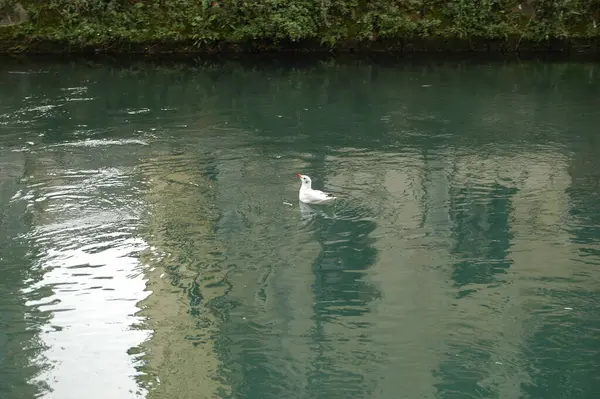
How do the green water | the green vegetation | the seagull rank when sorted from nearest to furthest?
the green water, the seagull, the green vegetation

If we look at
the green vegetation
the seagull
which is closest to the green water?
the seagull

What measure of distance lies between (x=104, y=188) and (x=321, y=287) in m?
5.72

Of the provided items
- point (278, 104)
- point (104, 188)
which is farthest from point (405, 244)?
point (278, 104)

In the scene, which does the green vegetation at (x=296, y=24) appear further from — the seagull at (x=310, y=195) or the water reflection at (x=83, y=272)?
the seagull at (x=310, y=195)

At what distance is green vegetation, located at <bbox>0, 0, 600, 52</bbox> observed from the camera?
3155 cm

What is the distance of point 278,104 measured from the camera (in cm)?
2512

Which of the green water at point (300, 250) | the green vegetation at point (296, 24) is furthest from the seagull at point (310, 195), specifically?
the green vegetation at point (296, 24)

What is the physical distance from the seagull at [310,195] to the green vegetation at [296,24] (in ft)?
50.8

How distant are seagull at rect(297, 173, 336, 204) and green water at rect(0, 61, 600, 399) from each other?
0.16 metres

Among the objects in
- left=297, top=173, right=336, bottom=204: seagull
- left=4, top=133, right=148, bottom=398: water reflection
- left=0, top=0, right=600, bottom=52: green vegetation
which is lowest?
left=4, top=133, right=148, bottom=398: water reflection

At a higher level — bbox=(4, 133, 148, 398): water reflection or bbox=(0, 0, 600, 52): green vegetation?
bbox=(0, 0, 600, 52): green vegetation

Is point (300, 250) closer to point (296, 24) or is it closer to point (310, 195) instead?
point (310, 195)

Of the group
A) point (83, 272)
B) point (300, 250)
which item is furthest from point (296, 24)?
point (83, 272)

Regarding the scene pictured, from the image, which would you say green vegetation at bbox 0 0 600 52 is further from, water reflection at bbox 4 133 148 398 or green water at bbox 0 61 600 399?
water reflection at bbox 4 133 148 398
